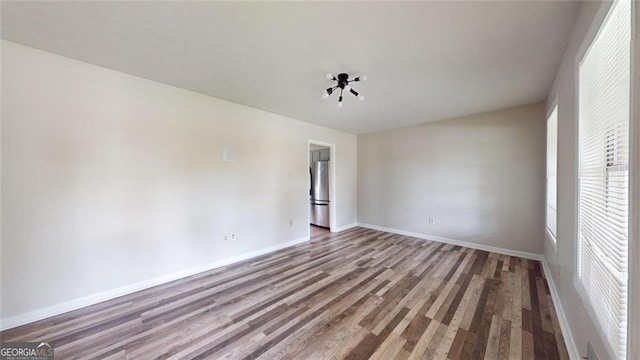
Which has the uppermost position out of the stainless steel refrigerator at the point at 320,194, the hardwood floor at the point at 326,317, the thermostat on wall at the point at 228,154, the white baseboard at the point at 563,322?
the thermostat on wall at the point at 228,154

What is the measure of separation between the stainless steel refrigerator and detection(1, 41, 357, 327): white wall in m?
2.21

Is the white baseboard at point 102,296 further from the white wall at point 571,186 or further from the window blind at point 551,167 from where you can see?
the window blind at point 551,167

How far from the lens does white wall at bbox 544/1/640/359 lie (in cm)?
138

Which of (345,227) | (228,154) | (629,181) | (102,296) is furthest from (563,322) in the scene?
(102,296)

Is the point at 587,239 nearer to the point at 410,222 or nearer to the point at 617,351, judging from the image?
the point at 617,351

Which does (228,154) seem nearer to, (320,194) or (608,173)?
(320,194)

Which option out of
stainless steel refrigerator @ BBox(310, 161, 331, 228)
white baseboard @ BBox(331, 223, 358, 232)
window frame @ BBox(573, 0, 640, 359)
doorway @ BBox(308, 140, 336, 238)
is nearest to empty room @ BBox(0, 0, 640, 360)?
window frame @ BBox(573, 0, 640, 359)

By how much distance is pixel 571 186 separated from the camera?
→ 189cm

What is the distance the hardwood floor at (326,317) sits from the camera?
5.71 feet

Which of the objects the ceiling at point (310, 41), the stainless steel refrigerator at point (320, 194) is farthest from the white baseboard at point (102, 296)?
the stainless steel refrigerator at point (320, 194)

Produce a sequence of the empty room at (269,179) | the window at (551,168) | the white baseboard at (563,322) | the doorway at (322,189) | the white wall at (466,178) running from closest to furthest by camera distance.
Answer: the empty room at (269,179), the white baseboard at (563,322), the window at (551,168), the white wall at (466,178), the doorway at (322,189)

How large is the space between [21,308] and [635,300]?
4.12 m

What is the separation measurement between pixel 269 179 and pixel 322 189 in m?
2.07

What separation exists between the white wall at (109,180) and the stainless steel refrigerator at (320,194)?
2.21 metres
